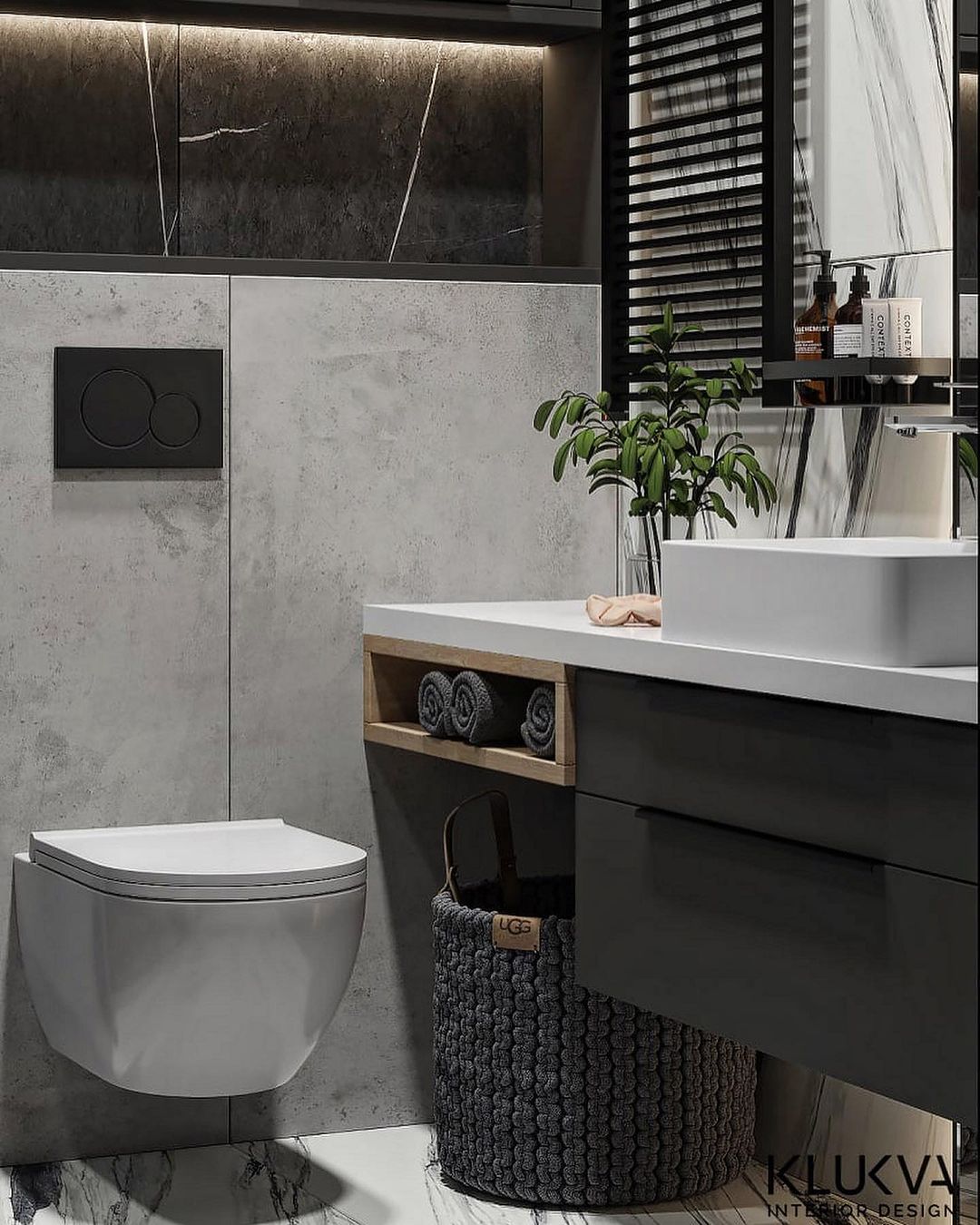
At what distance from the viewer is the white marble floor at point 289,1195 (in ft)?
9.06

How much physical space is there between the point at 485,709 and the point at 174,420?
0.75 metres

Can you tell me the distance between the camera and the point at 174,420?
306cm

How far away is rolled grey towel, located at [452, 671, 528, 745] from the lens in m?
2.80

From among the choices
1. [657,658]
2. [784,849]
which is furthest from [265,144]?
[784,849]

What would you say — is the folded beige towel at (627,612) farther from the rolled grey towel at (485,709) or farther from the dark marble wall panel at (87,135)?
the dark marble wall panel at (87,135)

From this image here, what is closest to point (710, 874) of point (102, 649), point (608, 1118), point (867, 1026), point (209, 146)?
point (867, 1026)

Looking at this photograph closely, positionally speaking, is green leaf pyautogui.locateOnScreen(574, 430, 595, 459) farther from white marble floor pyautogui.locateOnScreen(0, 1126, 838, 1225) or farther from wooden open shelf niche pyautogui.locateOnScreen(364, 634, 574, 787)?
white marble floor pyautogui.locateOnScreen(0, 1126, 838, 1225)

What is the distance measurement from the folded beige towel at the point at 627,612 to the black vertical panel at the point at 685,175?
21.3 inches

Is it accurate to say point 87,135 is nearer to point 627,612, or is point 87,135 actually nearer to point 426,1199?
point 627,612

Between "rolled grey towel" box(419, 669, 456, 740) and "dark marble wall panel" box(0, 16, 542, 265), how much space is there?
0.91 meters

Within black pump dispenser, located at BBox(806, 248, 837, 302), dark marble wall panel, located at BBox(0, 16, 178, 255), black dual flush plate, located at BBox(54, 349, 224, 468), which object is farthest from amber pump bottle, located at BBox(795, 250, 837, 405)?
dark marble wall panel, located at BBox(0, 16, 178, 255)

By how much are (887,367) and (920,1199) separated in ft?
3.95

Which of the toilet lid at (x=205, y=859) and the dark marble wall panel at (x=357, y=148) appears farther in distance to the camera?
the dark marble wall panel at (x=357, y=148)

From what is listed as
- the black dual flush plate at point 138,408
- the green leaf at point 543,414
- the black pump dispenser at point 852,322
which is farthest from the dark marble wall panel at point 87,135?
the black pump dispenser at point 852,322
